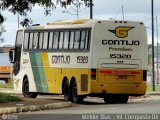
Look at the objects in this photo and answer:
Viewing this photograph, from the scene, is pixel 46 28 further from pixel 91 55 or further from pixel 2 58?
pixel 2 58

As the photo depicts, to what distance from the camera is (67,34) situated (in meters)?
30.7

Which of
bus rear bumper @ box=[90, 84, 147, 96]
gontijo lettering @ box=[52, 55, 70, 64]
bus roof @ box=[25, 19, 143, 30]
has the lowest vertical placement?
bus rear bumper @ box=[90, 84, 147, 96]

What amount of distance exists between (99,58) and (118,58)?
869 mm

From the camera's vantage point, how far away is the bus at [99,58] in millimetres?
29109

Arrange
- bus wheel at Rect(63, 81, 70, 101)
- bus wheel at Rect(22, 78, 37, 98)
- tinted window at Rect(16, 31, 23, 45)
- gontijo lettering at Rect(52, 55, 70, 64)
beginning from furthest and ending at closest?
bus wheel at Rect(22, 78, 37, 98), tinted window at Rect(16, 31, 23, 45), bus wheel at Rect(63, 81, 70, 101), gontijo lettering at Rect(52, 55, 70, 64)

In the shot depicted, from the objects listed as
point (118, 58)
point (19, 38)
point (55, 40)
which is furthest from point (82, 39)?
point (19, 38)

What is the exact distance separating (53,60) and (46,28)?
168 centimetres

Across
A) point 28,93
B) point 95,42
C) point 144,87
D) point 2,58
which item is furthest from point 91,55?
point 2,58

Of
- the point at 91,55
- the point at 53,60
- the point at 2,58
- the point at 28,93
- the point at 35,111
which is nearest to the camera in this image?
the point at 35,111

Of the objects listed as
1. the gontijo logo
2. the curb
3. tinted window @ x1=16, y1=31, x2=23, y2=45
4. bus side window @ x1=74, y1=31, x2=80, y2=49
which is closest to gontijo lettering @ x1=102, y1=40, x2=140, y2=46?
the gontijo logo

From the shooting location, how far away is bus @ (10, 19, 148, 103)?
95.5 feet

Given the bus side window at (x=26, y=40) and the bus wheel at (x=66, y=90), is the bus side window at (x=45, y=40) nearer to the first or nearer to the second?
the bus side window at (x=26, y=40)

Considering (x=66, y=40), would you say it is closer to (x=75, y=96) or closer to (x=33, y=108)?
(x=75, y=96)

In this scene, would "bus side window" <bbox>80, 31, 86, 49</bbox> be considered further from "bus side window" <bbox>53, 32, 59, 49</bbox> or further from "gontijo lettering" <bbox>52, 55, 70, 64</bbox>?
"bus side window" <bbox>53, 32, 59, 49</bbox>
